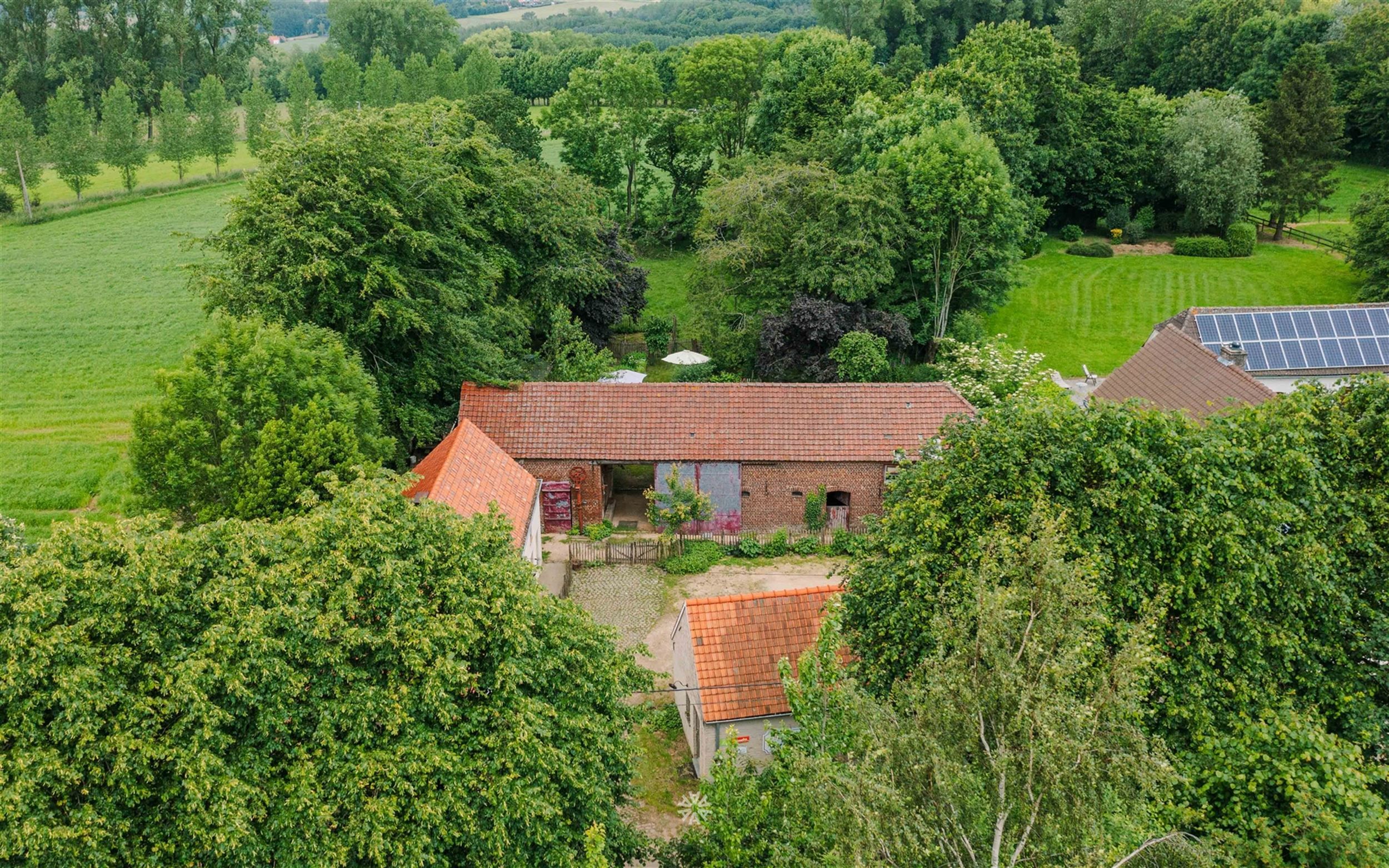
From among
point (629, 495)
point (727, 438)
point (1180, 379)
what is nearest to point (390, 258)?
point (629, 495)

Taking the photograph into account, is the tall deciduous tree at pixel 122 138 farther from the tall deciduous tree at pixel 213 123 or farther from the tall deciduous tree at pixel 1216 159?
the tall deciduous tree at pixel 1216 159

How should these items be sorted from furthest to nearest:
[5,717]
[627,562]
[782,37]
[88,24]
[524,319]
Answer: [88,24], [782,37], [524,319], [627,562], [5,717]

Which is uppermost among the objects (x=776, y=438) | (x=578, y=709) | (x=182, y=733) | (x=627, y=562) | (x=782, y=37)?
(x=782, y=37)

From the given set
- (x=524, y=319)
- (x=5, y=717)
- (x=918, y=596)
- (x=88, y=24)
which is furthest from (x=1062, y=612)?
(x=88, y=24)

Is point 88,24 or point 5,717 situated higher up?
point 88,24

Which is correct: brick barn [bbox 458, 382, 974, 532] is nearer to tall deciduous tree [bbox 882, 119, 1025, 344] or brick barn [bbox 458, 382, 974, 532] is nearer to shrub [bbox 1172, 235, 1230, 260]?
tall deciduous tree [bbox 882, 119, 1025, 344]

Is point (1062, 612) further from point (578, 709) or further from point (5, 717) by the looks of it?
point (5, 717)
